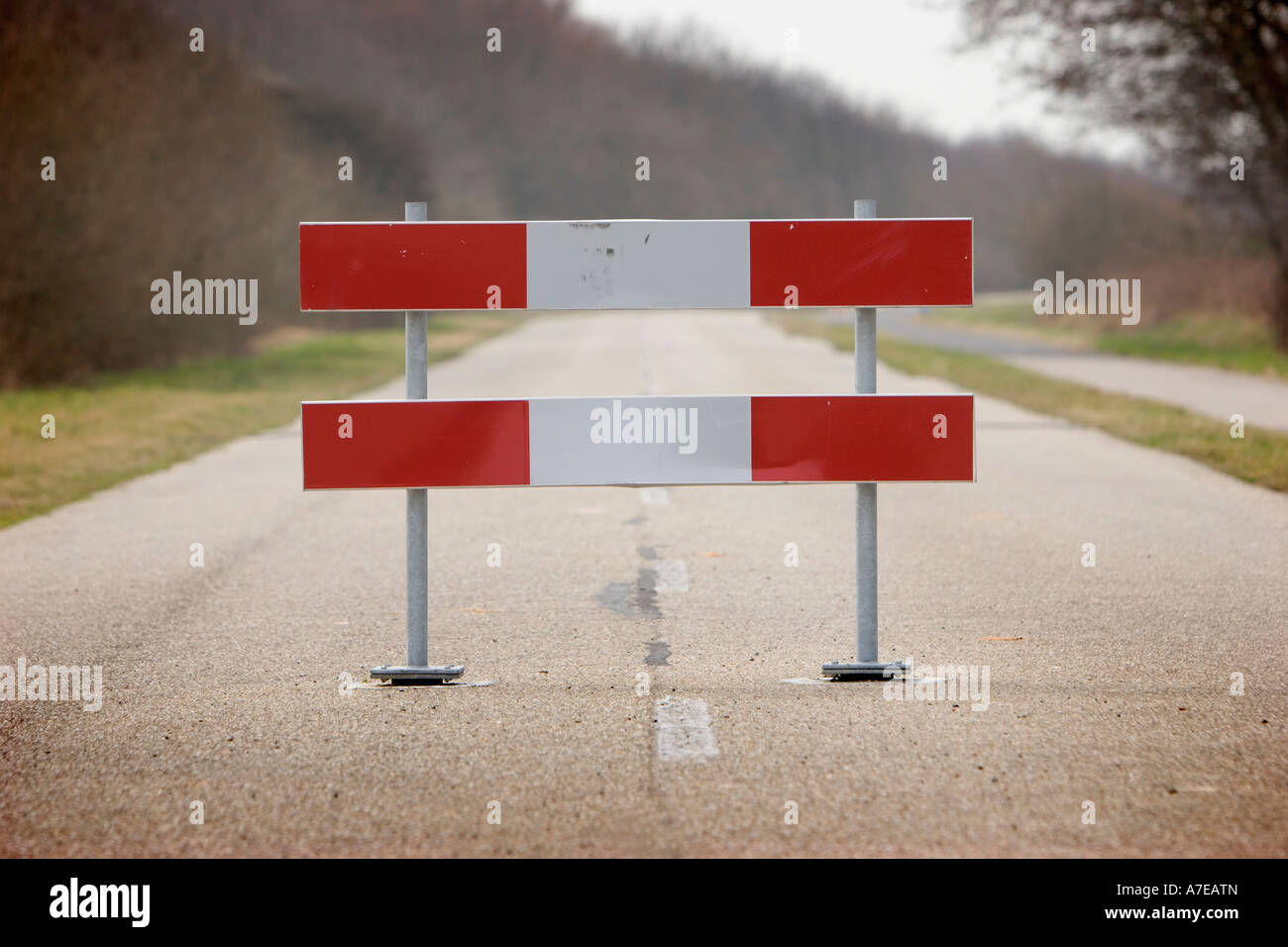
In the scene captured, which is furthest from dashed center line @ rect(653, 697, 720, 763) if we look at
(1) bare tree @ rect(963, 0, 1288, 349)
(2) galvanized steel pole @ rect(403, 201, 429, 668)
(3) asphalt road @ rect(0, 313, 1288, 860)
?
(1) bare tree @ rect(963, 0, 1288, 349)

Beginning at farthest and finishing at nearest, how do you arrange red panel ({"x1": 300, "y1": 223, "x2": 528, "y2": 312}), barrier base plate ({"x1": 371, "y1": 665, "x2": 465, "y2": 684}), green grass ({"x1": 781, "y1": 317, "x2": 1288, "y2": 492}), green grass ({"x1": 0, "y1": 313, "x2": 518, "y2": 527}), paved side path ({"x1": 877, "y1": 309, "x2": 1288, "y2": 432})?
paved side path ({"x1": 877, "y1": 309, "x2": 1288, "y2": 432}) < green grass ({"x1": 0, "y1": 313, "x2": 518, "y2": 527}) < green grass ({"x1": 781, "y1": 317, "x2": 1288, "y2": 492}) < barrier base plate ({"x1": 371, "y1": 665, "x2": 465, "y2": 684}) < red panel ({"x1": 300, "y1": 223, "x2": 528, "y2": 312})

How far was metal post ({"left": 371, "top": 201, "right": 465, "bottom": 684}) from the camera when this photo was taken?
5.41 metres

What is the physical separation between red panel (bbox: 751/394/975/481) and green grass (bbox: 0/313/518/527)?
648cm

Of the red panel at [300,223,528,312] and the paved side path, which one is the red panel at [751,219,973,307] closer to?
the red panel at [300,223,528,312]

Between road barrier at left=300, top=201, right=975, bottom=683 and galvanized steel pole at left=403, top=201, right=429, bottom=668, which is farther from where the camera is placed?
galvanized steel pole at left=403, top=201, right=429, bottom=668

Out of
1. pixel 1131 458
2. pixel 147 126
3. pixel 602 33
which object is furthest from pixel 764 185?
pixel 1131 458

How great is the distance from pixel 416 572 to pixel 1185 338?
31.5m

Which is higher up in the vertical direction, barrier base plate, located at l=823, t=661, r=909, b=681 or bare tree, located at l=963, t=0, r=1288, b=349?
bare tree, located at l=963, t=0, r=1288, b=349

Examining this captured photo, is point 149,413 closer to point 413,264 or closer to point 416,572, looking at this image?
point 416,572

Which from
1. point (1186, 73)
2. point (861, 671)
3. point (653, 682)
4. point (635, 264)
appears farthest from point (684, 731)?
point (1186, 73)

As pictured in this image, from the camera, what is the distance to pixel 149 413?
61.4ft

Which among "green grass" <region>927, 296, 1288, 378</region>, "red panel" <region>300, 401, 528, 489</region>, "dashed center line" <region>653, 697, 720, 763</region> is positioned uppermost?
"green grass" <region>927, 296, 1288, 378</region>

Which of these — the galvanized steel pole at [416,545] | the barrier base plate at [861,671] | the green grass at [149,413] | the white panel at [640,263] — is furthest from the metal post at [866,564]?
the green grass at [149,413]

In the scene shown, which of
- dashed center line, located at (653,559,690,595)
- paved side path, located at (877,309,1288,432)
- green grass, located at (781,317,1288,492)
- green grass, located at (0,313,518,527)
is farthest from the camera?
paved side path, located at (877,309,1288,432)
